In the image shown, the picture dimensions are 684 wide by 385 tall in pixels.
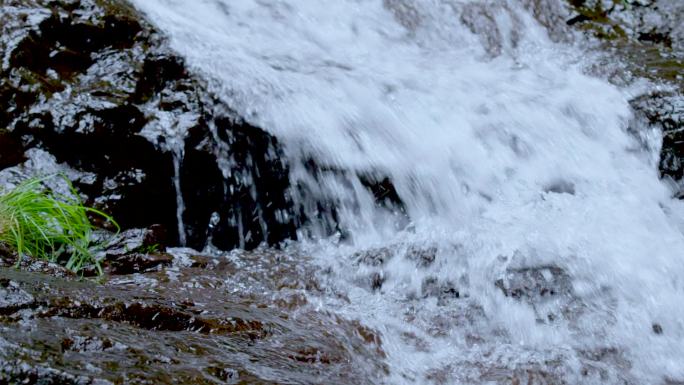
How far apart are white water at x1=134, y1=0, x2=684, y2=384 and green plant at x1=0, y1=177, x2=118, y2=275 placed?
1.19 meters

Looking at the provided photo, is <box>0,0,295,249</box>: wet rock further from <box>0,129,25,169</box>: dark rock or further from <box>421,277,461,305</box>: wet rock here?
<box>421,277,461,305</box>: wet rock

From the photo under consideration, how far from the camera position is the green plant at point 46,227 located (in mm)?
3119

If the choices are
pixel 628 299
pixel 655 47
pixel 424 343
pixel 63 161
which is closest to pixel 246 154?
pixel 63 161

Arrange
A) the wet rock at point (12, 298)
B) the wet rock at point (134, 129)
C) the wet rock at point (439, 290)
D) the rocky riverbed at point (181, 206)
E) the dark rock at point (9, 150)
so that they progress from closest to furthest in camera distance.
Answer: the wet rock at point (12, 298) < the rocky riverbed at point (181, 206) < the wet rock at point (439, 290) < the dark rock at point (9, 150) < the wet rock at point (134, 129)

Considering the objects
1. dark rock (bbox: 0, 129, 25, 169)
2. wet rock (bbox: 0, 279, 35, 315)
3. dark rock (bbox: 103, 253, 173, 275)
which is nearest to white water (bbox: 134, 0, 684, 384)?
dark rock (bbox: 103, 253, 173, 275)

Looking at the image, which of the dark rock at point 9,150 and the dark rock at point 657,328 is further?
the dark rock at point 9,150

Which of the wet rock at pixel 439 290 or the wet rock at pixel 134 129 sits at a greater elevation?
the wet rock at pixel 134 129

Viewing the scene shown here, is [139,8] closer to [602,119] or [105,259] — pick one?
[105,259]

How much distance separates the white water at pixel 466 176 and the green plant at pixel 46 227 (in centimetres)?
119

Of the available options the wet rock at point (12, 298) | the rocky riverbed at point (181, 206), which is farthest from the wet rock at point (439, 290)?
the wet rock at point (12, 298)

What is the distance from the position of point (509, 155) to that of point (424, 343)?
6.59 ft

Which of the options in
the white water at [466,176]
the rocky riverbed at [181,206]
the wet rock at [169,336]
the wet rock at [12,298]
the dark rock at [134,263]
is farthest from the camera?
the dark rock at [134,263]

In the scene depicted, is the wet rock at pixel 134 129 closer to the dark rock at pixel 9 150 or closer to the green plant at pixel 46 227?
the dark rock at pixel 9 150

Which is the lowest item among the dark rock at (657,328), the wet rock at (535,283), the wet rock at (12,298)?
the dark rock at (657,328)
